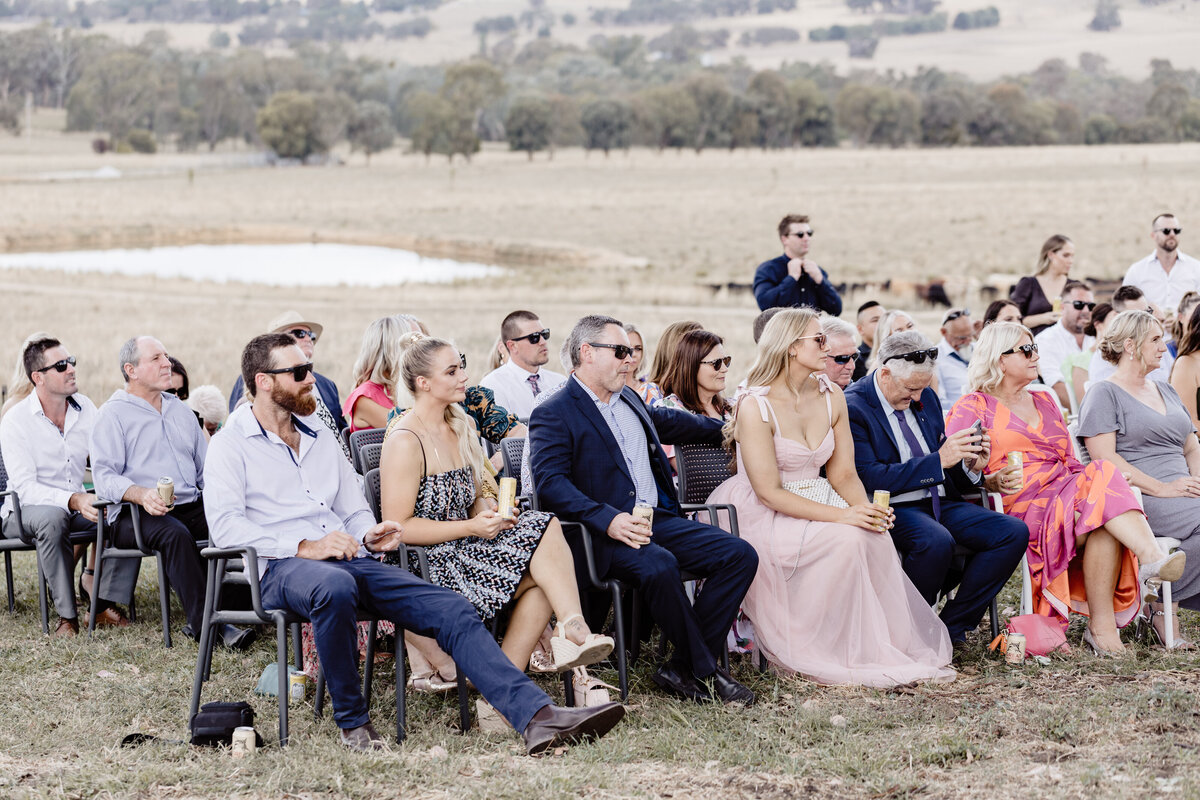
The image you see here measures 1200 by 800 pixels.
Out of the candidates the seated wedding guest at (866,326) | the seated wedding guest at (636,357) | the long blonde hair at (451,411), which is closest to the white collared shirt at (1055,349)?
the seated wedding guest at (866,326)

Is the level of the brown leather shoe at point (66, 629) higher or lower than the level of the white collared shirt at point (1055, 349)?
lower

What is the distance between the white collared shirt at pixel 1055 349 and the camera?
8602mm

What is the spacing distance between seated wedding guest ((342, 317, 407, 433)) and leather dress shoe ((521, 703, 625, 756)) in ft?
8.59

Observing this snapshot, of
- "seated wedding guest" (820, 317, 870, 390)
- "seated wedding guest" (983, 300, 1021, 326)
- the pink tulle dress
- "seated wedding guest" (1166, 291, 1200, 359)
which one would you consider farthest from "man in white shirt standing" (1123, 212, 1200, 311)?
the pink tulle dress

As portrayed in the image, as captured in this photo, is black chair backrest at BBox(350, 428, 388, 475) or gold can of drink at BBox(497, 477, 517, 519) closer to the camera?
gold can of drink at BBox(497, 477, 517, 519)

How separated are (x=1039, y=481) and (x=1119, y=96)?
109 m

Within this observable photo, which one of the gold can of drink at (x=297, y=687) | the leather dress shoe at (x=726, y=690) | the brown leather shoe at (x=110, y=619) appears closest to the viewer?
the leather dress shoe at (x=726, y=690)

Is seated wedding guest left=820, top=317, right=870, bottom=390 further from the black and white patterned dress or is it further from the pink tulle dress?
the black and white patterned dress

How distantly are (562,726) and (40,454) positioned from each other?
138 inches

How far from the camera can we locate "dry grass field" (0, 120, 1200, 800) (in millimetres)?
4047

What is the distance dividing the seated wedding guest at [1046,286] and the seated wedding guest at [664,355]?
14.0ft

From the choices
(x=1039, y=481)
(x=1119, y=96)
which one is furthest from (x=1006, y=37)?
(x=1039, y=481)

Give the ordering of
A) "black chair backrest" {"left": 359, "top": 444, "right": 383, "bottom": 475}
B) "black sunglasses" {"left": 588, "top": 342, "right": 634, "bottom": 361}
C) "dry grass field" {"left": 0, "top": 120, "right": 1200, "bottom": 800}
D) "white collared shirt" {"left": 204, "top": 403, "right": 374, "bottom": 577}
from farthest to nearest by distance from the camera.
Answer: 1. "black chair backrest" {"left": 359, "top": 444, "right": 383, "bottom": 475}
2. "black sunglasses" {"left": 588, "top": 342, "right": 634, "bottom": 361}
3. "white collared shirt" {"left": 204, "top": 403, "right": 374, "bottom": 577}
4. "dry grass field" {"left": 0, "top": 120, "right": 1200, "bottom": 800}

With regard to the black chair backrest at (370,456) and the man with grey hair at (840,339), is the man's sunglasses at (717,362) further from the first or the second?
the black chair backrest at (370,456)
